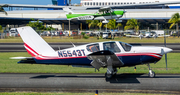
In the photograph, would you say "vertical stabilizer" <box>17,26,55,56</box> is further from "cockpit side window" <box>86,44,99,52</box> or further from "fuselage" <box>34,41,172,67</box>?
"cockpit side window" <box>86,44,99,52</box>

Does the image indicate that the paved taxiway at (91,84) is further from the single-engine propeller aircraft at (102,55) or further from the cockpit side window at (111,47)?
the cockpit side window at (111,47)

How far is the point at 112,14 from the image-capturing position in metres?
46.2

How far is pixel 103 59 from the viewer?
448 inches

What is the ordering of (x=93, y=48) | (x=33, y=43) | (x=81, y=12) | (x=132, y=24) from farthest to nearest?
1. (x=81, y=12)
2. (x=132, y=24)
3. (x=33, y=43)
4. (x=93, y=48)

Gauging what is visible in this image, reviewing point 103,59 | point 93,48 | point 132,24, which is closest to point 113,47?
point 103,59

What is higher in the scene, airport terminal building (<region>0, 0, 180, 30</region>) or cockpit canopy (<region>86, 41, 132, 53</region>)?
airport terminal building (<region>0, 0, 180, 30</region>)

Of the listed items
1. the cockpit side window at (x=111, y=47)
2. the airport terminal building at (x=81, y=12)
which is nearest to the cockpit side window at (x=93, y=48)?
the cockpit side window at (x=111, y=47)

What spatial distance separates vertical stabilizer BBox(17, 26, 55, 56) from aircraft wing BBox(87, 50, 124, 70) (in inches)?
103

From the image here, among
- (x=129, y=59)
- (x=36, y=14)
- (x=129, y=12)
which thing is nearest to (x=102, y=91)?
(x=129, y=59)

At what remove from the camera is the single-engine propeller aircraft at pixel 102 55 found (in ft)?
37.3

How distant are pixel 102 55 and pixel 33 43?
14.0 feet

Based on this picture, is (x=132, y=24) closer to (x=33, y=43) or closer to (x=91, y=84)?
(x=33, y=43)

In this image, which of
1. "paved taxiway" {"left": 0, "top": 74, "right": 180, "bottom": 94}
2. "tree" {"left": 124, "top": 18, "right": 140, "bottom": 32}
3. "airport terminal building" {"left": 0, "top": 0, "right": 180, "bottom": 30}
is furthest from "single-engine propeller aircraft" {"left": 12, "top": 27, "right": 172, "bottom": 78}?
"airport terminal building" {"left": 0, "top": 0, "right": 180, "bottom": 30}

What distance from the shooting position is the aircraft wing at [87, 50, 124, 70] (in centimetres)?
1090
